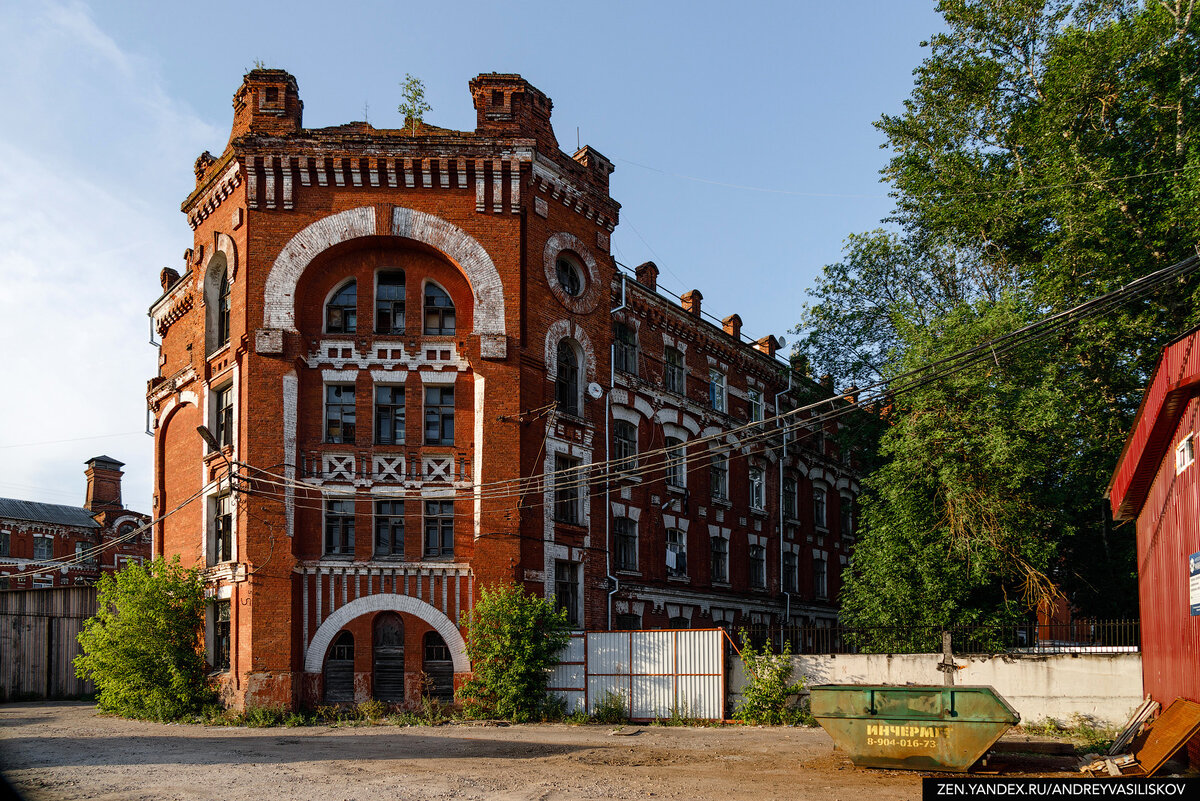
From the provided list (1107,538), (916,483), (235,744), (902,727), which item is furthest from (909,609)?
(235,744)

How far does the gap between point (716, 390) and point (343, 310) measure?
1505 cm

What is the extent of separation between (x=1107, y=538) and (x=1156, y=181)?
1080 cm

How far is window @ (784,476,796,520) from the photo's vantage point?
38909mm

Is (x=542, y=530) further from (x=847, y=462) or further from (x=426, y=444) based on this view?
(x=847, y=462)

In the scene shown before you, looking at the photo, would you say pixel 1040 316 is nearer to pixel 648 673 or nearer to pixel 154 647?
pixel 648 673

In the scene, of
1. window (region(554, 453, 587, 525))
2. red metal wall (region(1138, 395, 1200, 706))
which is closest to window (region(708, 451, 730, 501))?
window (region(554, 453, 587, 525))

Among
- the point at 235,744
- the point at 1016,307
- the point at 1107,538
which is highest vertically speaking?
the point at 1016,307

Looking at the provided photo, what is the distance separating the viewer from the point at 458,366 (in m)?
25.3

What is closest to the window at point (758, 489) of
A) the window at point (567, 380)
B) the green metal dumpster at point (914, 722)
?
the window at point (567, 380)

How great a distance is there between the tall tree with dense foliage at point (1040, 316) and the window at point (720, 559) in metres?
5.47

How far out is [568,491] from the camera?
26.7 meters

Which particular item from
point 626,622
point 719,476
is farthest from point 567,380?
point 719,476

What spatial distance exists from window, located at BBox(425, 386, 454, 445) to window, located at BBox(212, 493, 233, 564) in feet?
17.8

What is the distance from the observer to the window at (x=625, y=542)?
29094mm
